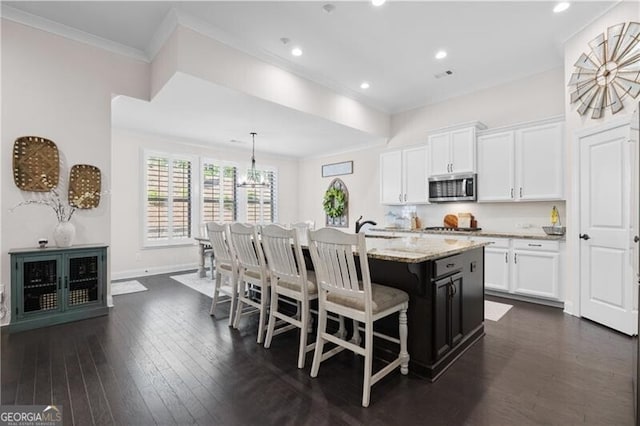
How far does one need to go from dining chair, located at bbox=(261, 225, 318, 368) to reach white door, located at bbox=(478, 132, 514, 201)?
3.42m

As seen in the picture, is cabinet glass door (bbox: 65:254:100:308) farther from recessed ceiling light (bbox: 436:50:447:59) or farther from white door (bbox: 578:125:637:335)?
white door (bbox: 578:125:637:335)

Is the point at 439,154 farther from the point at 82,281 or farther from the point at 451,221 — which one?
the point at 82,281

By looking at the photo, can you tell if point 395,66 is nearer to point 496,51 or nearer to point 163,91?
point 496,51

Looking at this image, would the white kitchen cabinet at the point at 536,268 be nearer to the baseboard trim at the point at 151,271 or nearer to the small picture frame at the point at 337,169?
the small picture frame at the point at 337,169

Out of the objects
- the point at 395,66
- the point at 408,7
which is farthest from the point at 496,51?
the point at 408,7

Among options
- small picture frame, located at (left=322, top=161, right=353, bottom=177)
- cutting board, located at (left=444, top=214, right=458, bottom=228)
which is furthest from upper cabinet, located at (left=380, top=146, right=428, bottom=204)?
small picture frame, located at (left=322, top=161, right=353, bottom=177)

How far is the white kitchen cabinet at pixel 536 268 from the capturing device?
150 inches

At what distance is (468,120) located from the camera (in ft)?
17.1

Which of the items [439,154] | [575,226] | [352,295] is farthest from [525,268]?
[352,295]

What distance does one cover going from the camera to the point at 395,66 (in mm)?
4449

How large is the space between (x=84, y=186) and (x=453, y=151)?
5.29m

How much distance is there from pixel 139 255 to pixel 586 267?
22.7 ft

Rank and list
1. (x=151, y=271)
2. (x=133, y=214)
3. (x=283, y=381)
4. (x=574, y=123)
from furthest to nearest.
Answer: (x=151, y=271)
(x=133, y=214)
(x=574, y=123)
(x=283, y=381)

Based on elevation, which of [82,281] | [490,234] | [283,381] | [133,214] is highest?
[133,214]
